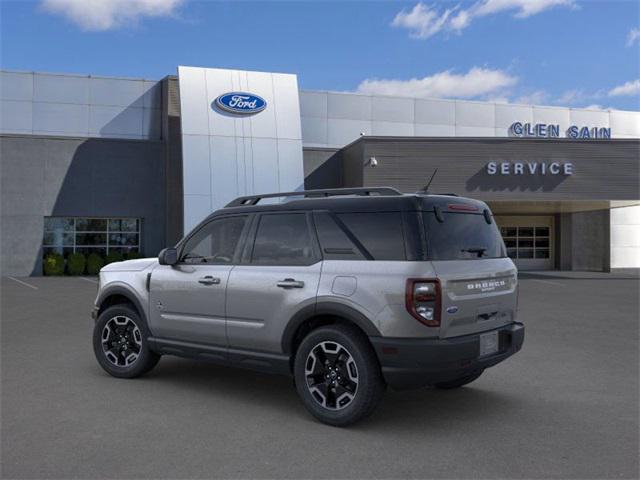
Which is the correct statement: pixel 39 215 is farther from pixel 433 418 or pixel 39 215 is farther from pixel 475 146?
pixel 433 418

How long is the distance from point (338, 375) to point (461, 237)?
1.57m

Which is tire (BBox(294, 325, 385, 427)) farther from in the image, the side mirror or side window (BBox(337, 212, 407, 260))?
the side mirror

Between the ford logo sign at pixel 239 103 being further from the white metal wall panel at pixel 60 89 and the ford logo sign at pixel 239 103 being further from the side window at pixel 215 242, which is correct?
the side window at pixel 215 242

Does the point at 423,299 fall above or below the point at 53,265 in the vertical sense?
above

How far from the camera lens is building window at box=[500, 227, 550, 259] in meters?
31.7

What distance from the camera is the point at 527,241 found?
31.9 metres

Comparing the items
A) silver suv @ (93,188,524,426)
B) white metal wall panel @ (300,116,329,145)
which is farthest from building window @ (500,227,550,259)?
silver suv @ (93,188,524,426)

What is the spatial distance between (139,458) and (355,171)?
68.1 ft

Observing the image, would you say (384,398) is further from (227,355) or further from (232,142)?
(232,142)

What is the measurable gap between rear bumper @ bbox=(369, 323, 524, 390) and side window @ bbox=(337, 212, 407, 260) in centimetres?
69

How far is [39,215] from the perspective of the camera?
24781 mm

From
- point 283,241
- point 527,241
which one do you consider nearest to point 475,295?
point 283,241

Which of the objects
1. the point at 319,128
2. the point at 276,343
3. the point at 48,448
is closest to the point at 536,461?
the point at 276,343

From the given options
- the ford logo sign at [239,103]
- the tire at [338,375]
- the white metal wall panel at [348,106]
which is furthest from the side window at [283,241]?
the white metal wall panel at [348,106]
